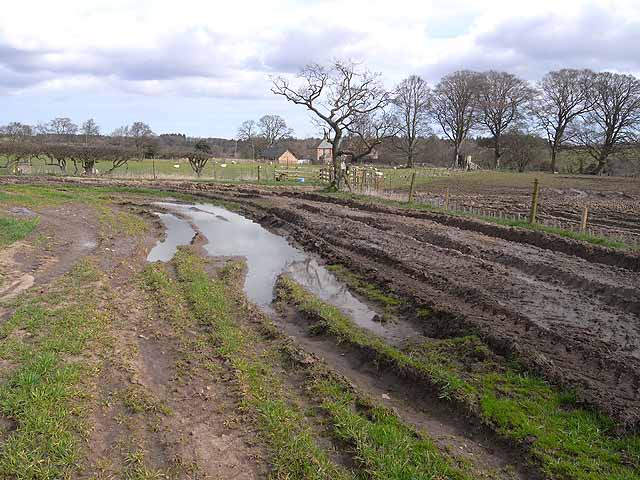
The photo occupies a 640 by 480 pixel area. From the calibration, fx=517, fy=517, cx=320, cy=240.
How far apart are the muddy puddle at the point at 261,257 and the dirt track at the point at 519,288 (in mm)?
720

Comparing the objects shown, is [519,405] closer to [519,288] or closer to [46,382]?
[519,288]

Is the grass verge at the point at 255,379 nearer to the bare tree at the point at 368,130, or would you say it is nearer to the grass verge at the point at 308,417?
the grass verge at the point at 308,417

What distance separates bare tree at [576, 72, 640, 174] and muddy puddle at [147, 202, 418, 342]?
52.0m

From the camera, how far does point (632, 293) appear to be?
352 inches

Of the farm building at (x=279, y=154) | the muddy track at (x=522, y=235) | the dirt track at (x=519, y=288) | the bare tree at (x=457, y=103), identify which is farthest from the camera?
the farm building at (x=279, y=154)

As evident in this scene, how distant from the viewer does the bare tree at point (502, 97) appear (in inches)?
2665

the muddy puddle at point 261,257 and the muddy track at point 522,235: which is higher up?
the muddy track at point 522,235

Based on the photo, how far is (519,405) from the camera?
5.35 m

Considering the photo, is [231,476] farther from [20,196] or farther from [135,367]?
[20,196]

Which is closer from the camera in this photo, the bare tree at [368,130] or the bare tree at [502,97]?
the bare tree at [368,130]

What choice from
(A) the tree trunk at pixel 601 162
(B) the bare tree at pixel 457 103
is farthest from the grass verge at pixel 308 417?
(B) the bare tree at pixel 457 103

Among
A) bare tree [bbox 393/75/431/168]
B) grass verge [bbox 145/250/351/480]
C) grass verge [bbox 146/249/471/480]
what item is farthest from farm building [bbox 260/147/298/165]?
grass verge [bbox 146/249/471/480]

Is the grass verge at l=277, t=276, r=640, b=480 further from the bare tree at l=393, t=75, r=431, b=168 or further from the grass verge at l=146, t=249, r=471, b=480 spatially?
the bare tree at l=393, t=75, r=431, b=168

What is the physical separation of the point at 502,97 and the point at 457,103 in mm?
5794
